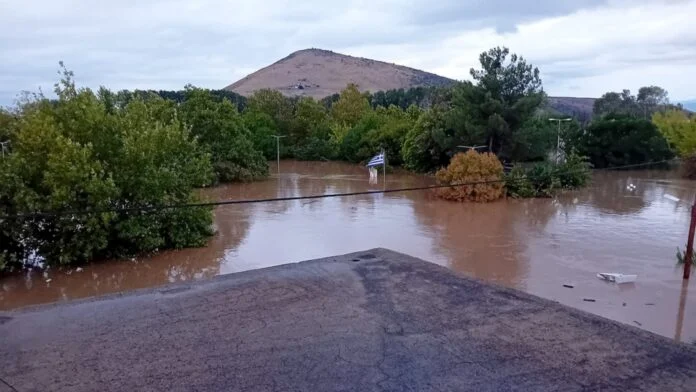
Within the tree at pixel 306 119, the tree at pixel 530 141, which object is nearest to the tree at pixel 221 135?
the tree at pixel 530 141

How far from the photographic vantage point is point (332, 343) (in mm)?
4352

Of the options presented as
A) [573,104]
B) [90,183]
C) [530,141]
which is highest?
[573,104]

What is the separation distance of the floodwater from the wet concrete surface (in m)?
4.59

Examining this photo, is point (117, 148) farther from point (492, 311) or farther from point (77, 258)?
point (492, 311)

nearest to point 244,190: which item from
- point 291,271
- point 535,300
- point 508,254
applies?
point 508,254

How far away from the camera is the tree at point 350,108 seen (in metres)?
44.7

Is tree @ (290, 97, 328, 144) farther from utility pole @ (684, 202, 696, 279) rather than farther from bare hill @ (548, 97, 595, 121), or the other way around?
utility pole @ (684, 202, 696, 279)

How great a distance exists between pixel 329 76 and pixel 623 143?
7266 cm

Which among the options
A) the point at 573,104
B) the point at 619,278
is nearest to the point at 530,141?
the point at 619,278

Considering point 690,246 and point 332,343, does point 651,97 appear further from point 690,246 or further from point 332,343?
point 332,343

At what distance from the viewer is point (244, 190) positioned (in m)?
25.0

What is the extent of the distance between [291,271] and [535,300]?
2535 millimetres

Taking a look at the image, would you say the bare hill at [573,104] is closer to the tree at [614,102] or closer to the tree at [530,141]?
the tree at [614,102]

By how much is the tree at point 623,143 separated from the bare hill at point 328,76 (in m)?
58.4
